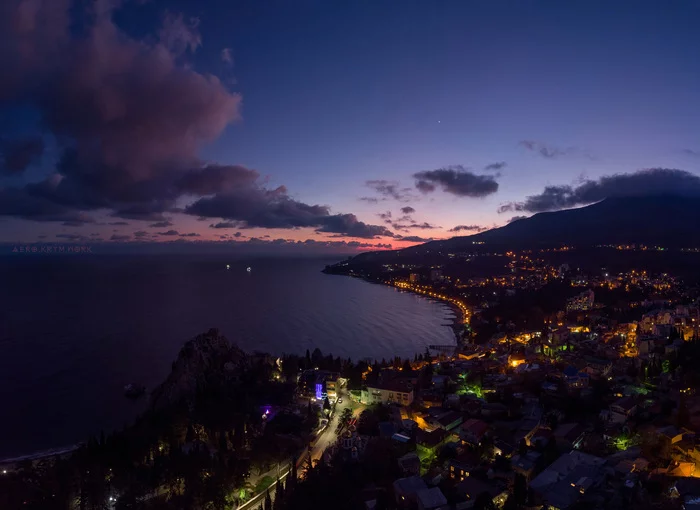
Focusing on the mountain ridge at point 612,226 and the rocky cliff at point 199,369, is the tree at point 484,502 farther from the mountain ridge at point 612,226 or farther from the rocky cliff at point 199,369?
the mountain ridge at point 612,226

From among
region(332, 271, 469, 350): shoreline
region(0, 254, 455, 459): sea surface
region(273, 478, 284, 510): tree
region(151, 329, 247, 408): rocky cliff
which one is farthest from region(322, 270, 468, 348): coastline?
region(273, 478, 284, 510): tree

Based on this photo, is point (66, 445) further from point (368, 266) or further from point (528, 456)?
point (368, 266)

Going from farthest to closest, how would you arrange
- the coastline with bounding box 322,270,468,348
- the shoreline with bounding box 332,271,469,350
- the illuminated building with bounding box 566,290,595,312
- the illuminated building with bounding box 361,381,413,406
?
the coastline with bounding box 322,270,468,348, the shoreline with bounding box 332,271,469,350, the illuminated building with bounding box 566,290,595,312, the illuminated building with bounding box 361,381,413,406

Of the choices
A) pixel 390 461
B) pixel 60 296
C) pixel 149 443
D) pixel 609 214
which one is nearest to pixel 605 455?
pixel 390 461

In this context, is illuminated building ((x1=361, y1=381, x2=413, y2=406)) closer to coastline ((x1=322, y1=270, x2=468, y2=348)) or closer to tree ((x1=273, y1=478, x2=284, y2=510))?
tree ((x1=273, y1=478, x2=284, y2=510))

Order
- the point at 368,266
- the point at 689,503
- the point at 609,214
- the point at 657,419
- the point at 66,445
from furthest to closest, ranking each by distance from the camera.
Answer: the point at 368,266 < the point at 609,214 < the point at 66,445 < the point at 657,419 < the point at 689,503

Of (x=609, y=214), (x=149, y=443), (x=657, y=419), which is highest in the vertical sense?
(x=609, y=214)

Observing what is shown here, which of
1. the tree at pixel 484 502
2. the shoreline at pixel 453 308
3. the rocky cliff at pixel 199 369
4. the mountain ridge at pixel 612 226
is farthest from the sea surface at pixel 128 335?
the mountain ridge at pixel 612 226

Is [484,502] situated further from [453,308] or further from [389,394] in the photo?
[453,308]

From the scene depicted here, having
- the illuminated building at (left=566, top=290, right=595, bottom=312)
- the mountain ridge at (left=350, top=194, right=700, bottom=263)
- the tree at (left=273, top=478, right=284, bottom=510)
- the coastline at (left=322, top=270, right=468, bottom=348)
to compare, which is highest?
the mountain ridge at (left=350, top=194, right=700, bottom=263)
